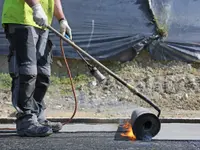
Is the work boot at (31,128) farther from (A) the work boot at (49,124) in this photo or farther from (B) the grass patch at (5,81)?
(B) the grass patch at (5,81)

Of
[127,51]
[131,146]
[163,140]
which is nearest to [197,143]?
[163,140]

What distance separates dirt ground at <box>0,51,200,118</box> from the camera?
5777mm

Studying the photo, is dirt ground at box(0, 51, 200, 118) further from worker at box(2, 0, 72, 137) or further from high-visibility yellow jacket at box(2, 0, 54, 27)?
high-visibility yellow jacket at box(2, 0, 54, 27)

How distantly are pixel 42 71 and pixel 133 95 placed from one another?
2.35 m

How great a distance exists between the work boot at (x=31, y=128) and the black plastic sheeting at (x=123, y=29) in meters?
2.85

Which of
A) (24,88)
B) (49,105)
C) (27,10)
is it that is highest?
(27,10)

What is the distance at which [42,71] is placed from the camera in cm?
420

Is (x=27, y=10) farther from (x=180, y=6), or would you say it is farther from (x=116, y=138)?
(x=180, y=6)

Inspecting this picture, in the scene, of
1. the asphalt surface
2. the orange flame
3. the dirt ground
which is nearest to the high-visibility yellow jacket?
the asphalt surface

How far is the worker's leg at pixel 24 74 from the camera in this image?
12.9 ft

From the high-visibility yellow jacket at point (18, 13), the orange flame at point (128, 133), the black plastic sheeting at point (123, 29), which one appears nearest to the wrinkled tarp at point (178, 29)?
the black plastic sheeting at point (123, 29)

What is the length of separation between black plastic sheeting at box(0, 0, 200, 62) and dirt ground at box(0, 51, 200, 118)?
19 centimetres

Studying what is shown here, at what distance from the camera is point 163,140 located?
3.83 m

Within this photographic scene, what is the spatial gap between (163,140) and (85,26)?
330 cm
